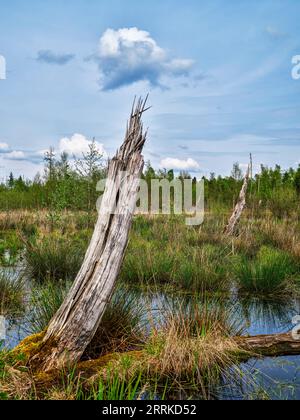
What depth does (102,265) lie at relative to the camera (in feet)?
14.6

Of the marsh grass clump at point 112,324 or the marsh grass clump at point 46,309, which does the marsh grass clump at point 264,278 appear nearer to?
the marsh grass clump at point 112,324

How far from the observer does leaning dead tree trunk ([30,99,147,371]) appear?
171 inches

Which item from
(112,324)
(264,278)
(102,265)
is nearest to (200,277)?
(264,278)

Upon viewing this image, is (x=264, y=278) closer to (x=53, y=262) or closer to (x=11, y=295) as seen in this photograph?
(x=53, y=262)

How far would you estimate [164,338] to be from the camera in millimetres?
4543

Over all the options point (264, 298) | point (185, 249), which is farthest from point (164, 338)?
point (185, 249)

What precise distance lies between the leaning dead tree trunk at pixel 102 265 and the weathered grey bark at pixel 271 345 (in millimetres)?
1543

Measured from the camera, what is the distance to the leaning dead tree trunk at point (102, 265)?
4332mm

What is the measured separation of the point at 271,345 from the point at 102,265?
199cm

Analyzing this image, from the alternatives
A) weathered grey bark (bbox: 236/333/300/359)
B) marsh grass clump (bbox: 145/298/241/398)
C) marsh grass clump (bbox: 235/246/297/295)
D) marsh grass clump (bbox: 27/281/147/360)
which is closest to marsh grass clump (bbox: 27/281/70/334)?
marsh grass clump (bbox: 27/281/147/360)

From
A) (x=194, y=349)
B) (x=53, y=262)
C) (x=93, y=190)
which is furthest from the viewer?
(x=93, y=190)

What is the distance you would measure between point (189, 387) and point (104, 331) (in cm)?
120

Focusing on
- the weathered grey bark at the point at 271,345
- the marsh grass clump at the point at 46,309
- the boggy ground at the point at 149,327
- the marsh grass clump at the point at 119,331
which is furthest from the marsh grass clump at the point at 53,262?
the weathered grey bark at the point at 271,345
